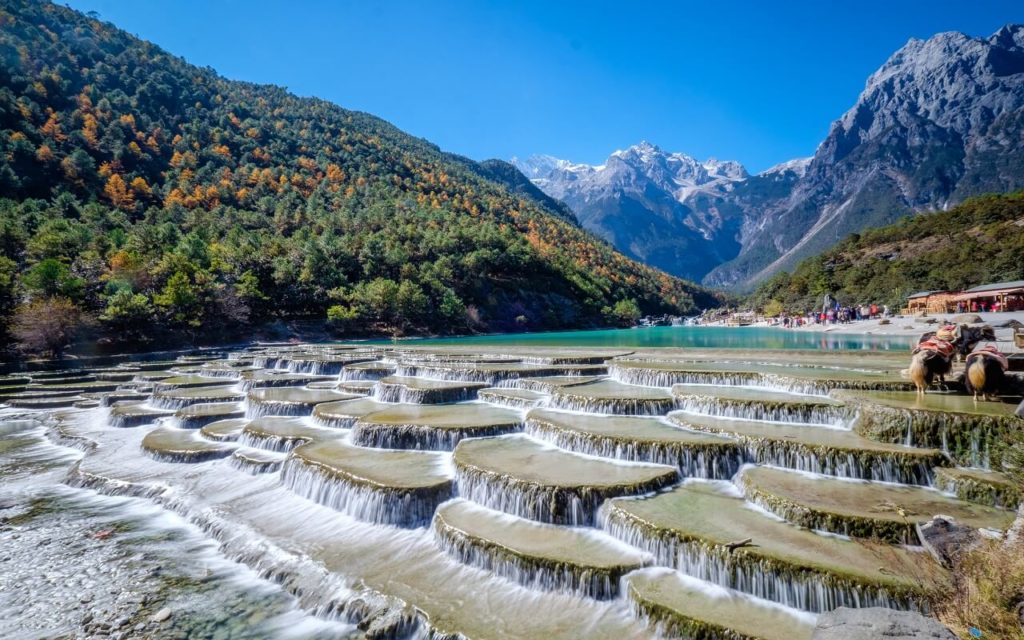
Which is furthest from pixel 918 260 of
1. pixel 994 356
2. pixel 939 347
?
pixel 994 356

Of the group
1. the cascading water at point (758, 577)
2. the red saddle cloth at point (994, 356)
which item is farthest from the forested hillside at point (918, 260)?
the cascading water at point (758, 577)

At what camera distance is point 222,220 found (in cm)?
8738

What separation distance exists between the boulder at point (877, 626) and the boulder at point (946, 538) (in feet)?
8.02

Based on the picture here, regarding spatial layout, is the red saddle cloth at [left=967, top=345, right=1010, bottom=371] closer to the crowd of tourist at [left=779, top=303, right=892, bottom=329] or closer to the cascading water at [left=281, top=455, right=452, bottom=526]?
the cascading water at [left=281, top=455, right=452, bottom=526]

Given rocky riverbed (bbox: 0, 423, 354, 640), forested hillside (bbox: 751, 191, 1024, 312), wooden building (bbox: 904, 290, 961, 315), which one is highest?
forested hillside (bbox: 751, 191, 1024, 312)

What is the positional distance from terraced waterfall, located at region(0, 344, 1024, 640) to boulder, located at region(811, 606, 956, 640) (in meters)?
1.28

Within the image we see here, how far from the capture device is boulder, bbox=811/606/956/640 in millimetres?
4504

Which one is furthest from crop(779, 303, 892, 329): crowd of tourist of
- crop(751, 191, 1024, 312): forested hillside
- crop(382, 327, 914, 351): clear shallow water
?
crop(382, 327, 914, 351): clear shallow water

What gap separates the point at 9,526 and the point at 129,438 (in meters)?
7.79

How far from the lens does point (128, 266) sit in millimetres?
51500

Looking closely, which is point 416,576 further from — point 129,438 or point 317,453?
point 129,438

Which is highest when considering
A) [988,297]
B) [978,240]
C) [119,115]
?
[119,115]

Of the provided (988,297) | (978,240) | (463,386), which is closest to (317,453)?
(463,386)

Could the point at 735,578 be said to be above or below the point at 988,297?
below
